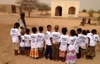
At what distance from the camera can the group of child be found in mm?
7879

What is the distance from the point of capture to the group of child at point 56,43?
7879 millimetres

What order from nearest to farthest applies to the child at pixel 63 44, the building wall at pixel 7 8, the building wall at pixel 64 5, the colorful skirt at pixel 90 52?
the child at pixel 63 44
the colorful skirt at pixel 90 52
the building wall at pixel 64 5
the building wall at pixel 7 8

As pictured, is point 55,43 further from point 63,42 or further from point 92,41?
point 92,41

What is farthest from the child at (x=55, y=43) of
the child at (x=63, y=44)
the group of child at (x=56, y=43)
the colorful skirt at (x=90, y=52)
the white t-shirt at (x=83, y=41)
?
the colorful skirt at (x=90, y=52)

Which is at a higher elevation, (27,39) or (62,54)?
(27,39)

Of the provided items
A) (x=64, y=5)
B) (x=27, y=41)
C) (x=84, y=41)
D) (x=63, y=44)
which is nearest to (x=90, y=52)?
(x=84, y=41)

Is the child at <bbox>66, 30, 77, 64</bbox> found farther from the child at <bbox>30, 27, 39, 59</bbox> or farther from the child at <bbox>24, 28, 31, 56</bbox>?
the child at <bbox>24, 28, 31, 56</bbox>

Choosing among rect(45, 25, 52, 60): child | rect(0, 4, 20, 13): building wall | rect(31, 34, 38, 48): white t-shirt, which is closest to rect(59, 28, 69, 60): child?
rect(45, 25, 52, 60): child

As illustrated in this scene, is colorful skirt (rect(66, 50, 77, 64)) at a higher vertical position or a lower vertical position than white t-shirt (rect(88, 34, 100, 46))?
lower

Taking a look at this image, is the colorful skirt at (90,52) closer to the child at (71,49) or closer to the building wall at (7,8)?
the child at (71,49)

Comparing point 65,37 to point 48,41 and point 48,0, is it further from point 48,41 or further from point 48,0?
point 48,0

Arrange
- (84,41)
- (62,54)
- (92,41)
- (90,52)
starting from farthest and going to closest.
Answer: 1. (90,52)
2. (92,41)
3. (84,41)
4. (62,54)

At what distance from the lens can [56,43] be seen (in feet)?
27.4

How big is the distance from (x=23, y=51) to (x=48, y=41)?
1.30 meters
